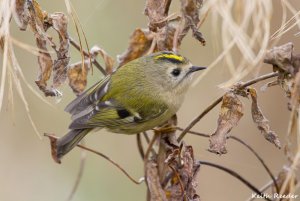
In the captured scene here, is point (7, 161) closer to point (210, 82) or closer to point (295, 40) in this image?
point (210, 82)

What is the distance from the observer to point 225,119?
2.07m

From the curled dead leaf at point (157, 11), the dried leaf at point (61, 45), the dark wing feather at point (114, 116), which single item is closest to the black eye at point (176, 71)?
the dark wing feather at point (114, 116)

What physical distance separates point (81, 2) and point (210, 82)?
1075 mm

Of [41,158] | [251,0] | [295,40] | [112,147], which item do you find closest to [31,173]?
[41,158]

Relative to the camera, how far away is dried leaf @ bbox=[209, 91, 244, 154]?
80.4 inches

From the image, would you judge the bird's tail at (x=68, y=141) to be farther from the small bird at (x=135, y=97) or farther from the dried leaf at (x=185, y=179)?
the dried leaf at (x=185, y=179)

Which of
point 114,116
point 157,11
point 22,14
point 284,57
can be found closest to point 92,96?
point 114,116

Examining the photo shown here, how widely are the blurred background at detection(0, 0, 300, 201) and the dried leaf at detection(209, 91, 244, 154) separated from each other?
1949mm

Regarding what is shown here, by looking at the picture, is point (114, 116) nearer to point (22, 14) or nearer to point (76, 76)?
point (76, 76)

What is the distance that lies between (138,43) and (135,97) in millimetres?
597

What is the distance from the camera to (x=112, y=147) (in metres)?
4.40

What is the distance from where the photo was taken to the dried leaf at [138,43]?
2654 mm

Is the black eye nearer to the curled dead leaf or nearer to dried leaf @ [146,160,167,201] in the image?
the curled dead leaf

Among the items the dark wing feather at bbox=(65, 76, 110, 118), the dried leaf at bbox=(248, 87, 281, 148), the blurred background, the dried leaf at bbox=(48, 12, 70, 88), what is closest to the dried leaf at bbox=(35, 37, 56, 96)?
the dried leaf at bbox=(48, 12, 70, 88)
